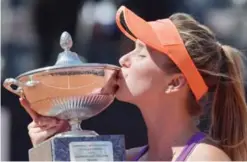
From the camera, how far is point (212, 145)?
1782mm

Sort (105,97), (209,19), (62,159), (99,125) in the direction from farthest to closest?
(209,19) < (99,125) < (105,97) < (62,159)

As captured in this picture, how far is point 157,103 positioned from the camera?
1.83 meters

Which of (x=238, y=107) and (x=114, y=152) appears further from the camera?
(x=238, y=107)

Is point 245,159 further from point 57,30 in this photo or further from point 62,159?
point 57,30

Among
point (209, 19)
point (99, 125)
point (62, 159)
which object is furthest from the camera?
point (209, 19)

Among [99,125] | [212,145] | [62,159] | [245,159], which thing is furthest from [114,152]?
[99,125]

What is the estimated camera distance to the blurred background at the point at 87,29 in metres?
4.10

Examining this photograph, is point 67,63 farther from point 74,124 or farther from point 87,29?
point 87,29

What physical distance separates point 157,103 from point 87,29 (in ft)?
8.48

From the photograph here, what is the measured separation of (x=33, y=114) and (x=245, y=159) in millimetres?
514

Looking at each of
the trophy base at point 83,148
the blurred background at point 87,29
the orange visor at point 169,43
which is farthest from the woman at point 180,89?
the blurred background at point 87,29

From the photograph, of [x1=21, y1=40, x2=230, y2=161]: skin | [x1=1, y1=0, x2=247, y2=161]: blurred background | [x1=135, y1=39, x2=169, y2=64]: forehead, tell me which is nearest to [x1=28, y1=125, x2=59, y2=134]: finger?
[x1=21, y1=40, x2=230, y2=161]: skin

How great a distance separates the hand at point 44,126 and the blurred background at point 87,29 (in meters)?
2.08

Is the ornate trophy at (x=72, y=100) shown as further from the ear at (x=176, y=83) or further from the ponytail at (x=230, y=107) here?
the ponytail at (x=230, y=107)
